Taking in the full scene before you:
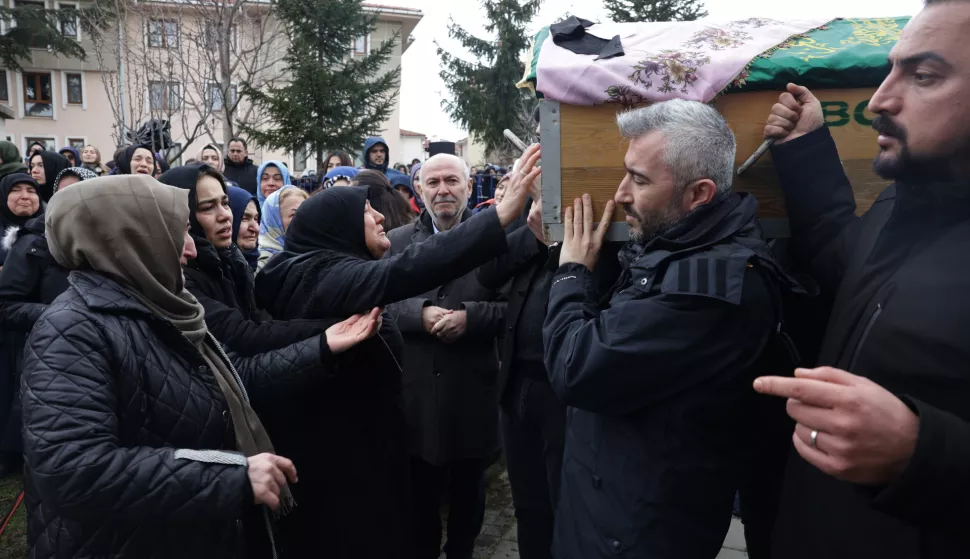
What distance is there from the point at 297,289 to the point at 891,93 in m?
2.02

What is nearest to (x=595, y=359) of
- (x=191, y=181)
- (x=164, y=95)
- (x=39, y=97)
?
(x=191, y=181)

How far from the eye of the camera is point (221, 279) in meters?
2.70

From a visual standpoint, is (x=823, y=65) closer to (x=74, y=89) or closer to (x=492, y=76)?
(x=492, y=76)

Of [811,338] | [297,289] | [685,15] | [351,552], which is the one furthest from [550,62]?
[685,15]

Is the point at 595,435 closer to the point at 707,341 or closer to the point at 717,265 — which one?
the point at 707,341

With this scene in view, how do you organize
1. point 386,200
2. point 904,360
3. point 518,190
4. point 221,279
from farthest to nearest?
point 386,200 → point 221,279 → point 518,190 → point 904,360

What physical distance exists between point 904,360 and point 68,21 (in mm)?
34342

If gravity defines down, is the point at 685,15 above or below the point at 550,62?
above

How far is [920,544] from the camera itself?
126 centimetres

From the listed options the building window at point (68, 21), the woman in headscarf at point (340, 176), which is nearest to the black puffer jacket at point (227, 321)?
the woman in headscarf at point (340, 176)

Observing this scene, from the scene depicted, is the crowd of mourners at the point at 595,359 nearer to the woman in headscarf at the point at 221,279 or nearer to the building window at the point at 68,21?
the woman in headscarf at the point at 221,279

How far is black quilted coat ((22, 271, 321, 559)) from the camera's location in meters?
1.62

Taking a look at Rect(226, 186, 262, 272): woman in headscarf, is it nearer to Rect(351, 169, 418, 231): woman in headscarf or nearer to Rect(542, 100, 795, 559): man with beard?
Rect(351, 169, 418, 231): woman in headscarf

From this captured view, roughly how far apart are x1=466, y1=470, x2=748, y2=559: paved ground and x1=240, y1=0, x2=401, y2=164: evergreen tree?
1421cm
